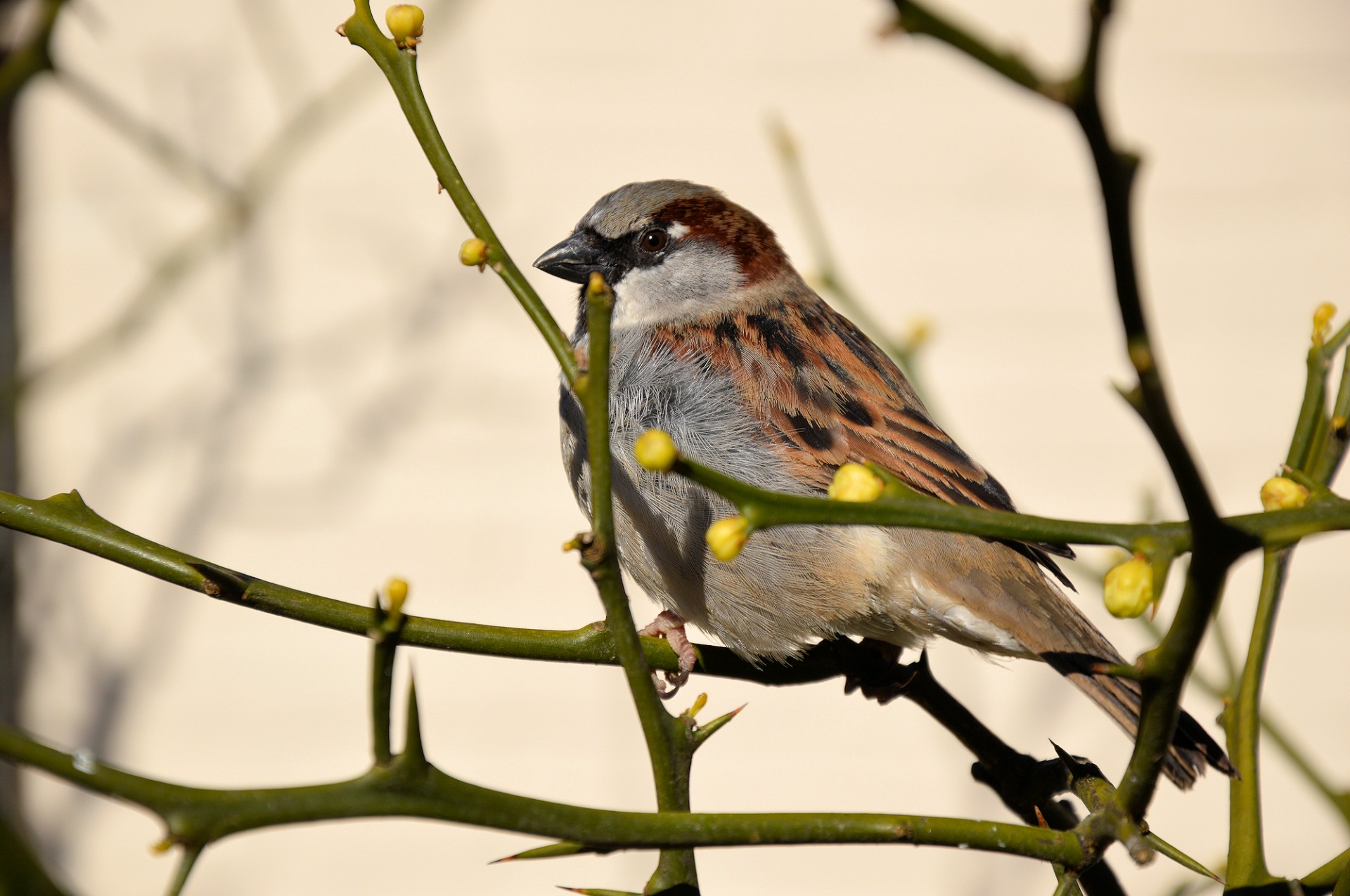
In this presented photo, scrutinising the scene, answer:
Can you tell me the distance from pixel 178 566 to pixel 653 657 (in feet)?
2.21

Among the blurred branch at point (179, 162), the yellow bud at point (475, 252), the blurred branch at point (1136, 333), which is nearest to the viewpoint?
the blurred branch at point (1136, 333)

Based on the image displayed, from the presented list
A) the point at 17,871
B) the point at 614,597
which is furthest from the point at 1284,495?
the point at 17,871

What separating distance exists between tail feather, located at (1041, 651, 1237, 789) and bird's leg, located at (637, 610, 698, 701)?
0.60 m

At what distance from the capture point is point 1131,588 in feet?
2.74

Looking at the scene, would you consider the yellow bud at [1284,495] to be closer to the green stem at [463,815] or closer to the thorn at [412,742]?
the green stem at [463,815]

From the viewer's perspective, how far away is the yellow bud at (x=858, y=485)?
86 cm

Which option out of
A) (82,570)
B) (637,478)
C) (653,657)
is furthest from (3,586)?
(653,657)

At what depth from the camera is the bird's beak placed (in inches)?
108

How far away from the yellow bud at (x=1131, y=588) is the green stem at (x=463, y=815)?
29 cm

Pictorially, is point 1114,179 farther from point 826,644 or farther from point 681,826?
point 826,644

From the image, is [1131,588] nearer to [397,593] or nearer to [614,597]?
[614,597]

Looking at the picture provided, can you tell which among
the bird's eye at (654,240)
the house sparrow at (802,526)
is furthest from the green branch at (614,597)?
the bird's eye at (654,240)

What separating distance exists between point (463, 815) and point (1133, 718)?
1415 mm

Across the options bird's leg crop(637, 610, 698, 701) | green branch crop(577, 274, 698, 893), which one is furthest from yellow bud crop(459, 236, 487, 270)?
bird's leg crop(637, 610, 698, 701)
